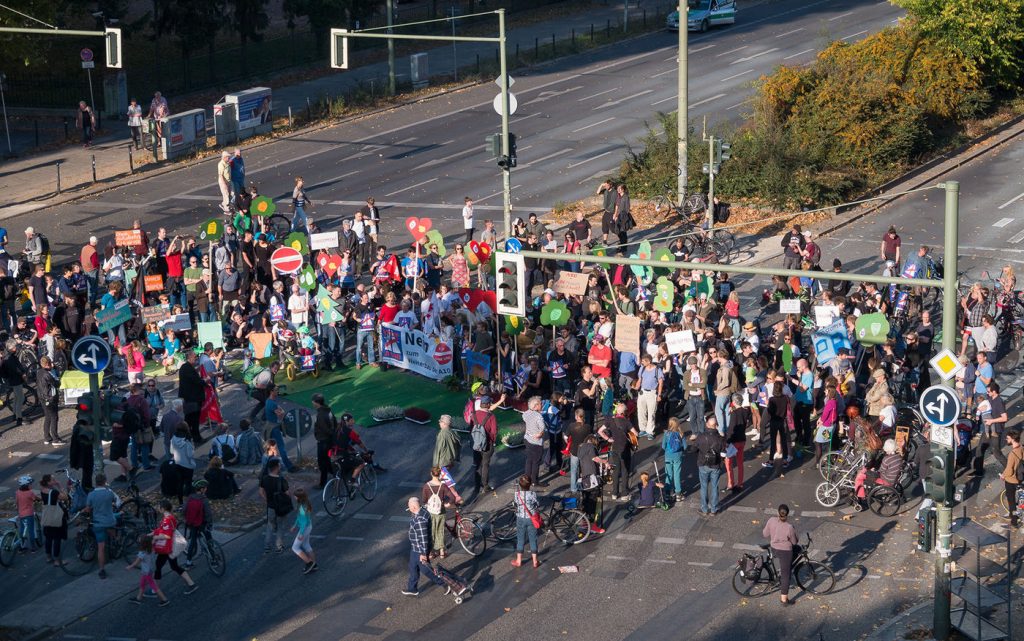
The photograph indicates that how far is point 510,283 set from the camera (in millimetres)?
23438

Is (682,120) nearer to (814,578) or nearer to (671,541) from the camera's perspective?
(671,541)

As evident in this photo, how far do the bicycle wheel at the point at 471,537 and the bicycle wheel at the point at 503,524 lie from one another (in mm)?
580

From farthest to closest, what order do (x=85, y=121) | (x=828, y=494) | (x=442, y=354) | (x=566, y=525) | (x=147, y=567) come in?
(x=85, y=121)
(x=442, y=354)
(x=828, y=494)
(x=566, y=525)
(x=147, y=567)

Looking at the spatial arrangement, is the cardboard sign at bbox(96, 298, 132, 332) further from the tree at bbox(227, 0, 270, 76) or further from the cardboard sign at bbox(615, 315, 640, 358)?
the tree at bbox(227, 0, 270, 76)

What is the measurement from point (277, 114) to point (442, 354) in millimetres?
26478

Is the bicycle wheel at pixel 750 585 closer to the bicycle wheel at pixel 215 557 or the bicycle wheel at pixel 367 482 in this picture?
the bicycle wheel at pixel 367 482

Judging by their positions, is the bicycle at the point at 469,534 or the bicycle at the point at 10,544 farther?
the bicycle at the point at 10,544

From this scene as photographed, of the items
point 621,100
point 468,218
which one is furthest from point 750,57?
point 468,218

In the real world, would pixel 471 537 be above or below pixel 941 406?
→ below

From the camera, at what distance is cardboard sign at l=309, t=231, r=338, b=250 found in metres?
32.0

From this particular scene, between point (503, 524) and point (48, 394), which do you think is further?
point (48, 394)

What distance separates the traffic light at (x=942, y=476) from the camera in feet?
64.0

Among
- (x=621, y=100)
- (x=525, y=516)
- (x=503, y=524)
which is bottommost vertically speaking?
(x=503, y=524)

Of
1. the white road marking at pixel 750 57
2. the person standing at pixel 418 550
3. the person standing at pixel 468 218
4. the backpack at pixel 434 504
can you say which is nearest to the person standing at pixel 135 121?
the person standing at pixel 468 218
